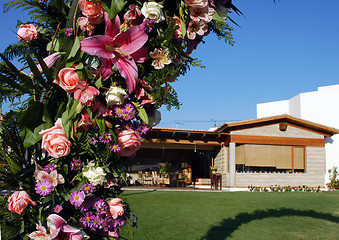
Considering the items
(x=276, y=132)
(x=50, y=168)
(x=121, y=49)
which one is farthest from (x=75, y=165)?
(x=276, y=132)

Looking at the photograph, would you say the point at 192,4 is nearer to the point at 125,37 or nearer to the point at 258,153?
the point at 125,37

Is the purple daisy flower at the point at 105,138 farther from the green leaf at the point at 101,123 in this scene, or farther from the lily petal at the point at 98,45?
the lily petal at the point at 98,45

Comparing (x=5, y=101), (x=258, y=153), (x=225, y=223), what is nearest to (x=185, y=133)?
(x=258, y=153)

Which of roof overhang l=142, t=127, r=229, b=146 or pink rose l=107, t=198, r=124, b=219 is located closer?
pink rose l=107, t=198, r=124, b=219

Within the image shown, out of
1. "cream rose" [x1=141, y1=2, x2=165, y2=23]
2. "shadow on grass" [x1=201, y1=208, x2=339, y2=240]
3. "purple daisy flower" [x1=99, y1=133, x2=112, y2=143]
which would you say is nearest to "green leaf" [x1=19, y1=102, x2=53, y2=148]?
"purple daisy flower" [x1=99, y1=133, x2=112, y2=143]

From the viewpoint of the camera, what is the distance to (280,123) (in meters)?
18.3

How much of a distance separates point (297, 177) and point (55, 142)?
18453 mm

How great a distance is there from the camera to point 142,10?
141 cm

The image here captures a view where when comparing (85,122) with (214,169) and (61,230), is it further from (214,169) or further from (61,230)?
(214,169)

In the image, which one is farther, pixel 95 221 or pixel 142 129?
pixel 142 129

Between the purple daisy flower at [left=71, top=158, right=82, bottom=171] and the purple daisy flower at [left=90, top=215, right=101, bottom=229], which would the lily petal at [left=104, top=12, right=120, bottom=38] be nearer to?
the purple daisy flower at [left=71, top=158, right=82, bottom=171]

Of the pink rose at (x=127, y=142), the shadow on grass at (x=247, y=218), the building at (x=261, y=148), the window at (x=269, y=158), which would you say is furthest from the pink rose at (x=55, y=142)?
the window at (x=269, y=158)

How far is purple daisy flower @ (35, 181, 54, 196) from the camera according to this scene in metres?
1.28

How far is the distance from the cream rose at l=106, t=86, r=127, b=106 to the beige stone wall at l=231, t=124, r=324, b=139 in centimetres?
1657
